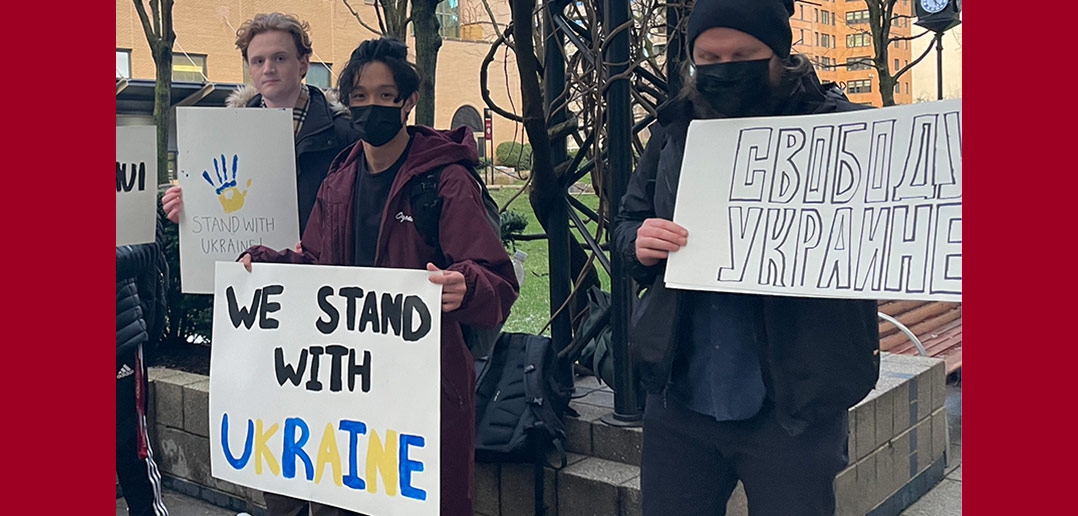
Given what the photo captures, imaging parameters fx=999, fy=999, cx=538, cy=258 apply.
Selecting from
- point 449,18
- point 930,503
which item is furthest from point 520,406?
point 449,18

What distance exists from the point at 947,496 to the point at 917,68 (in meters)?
3.18

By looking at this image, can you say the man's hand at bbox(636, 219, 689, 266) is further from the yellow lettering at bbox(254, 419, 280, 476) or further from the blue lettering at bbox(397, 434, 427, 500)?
the yellow lettering at bbox(254, 419, 280, 476)

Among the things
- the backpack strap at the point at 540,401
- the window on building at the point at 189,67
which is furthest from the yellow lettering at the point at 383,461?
the window on building at the point at 189,67

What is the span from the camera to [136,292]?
3.38 meters

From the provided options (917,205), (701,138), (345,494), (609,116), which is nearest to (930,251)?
(917,205)

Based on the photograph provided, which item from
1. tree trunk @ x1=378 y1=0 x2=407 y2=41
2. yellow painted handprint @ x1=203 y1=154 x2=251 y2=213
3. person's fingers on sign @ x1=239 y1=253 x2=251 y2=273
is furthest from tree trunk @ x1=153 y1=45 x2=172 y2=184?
person's fingers on sign @ x1=239 y1=253 x2=251 y2=273

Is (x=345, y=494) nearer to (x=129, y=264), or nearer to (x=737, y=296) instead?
(x=737, y=296)

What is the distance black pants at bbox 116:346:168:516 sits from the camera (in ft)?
11.0

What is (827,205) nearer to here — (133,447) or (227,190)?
(227,190)

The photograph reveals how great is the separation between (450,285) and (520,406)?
3.94ft

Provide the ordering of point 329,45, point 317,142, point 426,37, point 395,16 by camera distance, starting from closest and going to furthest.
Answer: point 317,142 < point 426,37 < point 395,16 < point 329,45

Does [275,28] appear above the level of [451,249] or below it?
above

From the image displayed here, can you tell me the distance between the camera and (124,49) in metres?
8.60

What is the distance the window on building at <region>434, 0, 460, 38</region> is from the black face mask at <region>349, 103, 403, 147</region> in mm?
4093
